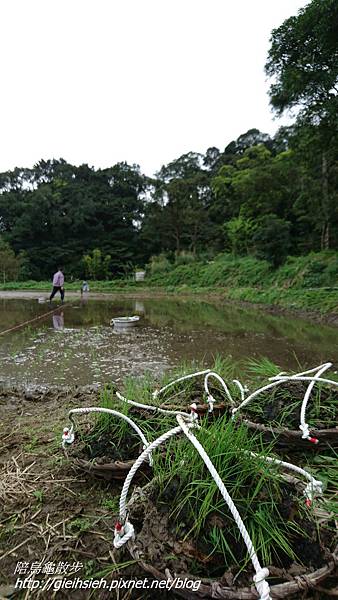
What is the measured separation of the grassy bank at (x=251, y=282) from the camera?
42.7ft

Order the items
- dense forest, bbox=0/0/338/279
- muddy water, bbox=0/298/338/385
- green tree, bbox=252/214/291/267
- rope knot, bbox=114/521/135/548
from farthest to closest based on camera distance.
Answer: green tree, bbox=252/214/291/267 → dense forest, bbox=0/0/338/279 → muddy water, bbox=0/298/338/385 → rope knot, bbox=114/521/135/548

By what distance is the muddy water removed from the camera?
4.96 metres

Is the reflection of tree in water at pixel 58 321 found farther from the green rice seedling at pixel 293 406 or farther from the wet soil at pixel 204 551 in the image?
the wet soil at pixel 204 551

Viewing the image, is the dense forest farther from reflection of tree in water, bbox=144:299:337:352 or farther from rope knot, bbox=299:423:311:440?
rope knot, bbox=299:423:311:440

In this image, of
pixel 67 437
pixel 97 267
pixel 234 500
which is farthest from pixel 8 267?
pixel 234 500

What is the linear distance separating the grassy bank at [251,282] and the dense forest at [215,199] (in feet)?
4.53

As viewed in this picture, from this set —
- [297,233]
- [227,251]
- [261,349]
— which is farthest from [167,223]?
[261,349]

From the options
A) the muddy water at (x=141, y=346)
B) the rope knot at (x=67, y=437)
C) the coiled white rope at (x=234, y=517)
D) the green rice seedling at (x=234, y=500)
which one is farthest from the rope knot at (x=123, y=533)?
the muddy water at (x=141, y=346)

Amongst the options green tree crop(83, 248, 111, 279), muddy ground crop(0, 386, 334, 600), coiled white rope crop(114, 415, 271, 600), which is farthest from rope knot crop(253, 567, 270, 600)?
green tree crop(83, 248, 111, 279)

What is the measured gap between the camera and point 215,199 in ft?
119

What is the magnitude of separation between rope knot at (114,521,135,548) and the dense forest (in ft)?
38.3

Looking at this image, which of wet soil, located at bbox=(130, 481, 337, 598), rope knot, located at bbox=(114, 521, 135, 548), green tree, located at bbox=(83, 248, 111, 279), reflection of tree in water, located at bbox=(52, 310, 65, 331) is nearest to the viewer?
wet soil, located at bbox=(130, 481, 337, 598)

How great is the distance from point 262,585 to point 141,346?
5.74 meters

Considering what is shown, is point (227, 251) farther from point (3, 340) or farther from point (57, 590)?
point (57, 590)
